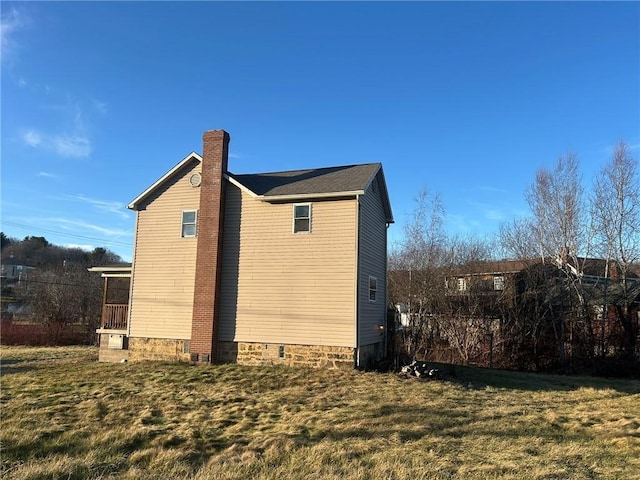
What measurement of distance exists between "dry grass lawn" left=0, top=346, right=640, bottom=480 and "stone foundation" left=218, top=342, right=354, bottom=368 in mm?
534

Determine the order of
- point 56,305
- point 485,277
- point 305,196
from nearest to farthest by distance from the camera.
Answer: point 305,196 < point 485,277 < point 56,305

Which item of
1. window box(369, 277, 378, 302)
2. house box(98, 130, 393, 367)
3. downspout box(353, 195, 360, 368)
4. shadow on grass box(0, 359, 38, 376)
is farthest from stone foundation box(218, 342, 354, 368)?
shadow on grass box(0, 359, 38, 376)

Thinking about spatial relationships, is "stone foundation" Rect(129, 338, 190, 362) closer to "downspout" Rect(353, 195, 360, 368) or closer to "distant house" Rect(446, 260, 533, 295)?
"downspout" Rect(353, 195, 360, 368)

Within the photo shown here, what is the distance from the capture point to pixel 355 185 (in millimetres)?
14328

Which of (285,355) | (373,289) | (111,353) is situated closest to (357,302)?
(373,289)

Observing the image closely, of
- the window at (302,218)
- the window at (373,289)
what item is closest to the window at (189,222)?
the window at (302,218)

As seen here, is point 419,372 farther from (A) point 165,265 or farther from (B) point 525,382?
(A) point 165,265

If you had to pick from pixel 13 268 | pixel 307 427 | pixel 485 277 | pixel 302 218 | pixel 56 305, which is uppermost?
pixel 13 268

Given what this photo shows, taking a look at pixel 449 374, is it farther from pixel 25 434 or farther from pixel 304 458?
pixel 25 434

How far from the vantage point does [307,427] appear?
7836 mm

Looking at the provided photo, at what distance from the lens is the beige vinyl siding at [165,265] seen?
613 inches

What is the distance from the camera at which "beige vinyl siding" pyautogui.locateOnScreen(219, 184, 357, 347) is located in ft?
45.4

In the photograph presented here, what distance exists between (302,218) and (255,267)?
7.18ft

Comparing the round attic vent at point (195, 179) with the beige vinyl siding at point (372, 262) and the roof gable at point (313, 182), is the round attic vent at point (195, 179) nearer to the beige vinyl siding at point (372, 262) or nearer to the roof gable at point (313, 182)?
the roof gable at point (313, 182)
